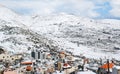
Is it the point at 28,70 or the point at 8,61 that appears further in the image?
the point at 8,61

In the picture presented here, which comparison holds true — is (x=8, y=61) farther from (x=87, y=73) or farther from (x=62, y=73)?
(x=87, y=73)

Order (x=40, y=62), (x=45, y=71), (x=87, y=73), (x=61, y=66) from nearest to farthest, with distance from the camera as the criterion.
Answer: (x=87, y=73)
(x=45, y=71)
(x=61, y=66)
(x=40, y=62)

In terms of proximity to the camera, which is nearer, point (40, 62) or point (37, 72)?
point (37, 72)

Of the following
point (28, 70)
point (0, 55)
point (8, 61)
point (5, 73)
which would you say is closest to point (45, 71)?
point (28, 70)

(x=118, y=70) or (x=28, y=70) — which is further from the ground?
(x=118, y=70)

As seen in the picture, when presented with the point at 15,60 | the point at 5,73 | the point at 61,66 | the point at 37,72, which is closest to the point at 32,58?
the point at 15,60

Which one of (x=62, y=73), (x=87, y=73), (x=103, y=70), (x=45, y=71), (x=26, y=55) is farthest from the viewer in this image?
(x=26, y=55)

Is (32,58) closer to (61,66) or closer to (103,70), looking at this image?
(61,66)

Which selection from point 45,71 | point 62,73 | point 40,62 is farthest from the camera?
point 40,62

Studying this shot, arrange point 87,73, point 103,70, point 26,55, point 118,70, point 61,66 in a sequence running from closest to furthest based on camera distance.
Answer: point 118,70
point 87,73
point 103,70
point 61,66
point 26,55
